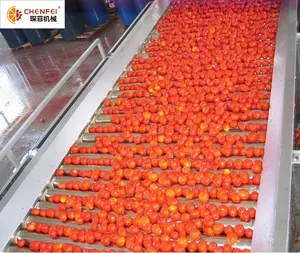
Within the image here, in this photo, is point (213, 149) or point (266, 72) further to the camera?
point (266, 72)

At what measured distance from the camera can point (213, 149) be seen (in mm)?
3047

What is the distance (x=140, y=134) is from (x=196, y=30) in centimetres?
227

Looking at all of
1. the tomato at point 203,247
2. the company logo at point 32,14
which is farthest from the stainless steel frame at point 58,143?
the company logo at point 32,14

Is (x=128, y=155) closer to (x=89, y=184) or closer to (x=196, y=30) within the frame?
(x=89, y=184)

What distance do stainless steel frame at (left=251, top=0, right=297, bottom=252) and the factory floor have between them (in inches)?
166

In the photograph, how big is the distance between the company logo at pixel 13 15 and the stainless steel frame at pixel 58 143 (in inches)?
205

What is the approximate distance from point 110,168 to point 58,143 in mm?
683

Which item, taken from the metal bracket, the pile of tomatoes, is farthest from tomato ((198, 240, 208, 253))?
the metal bracket

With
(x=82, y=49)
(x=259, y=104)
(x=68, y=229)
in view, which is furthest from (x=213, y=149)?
(x=82, y=49)

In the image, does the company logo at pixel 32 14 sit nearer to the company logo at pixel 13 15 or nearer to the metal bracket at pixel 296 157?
the company logo at pixel 13 15

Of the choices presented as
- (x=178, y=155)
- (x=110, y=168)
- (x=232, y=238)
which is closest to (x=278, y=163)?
(x=232, y=238)

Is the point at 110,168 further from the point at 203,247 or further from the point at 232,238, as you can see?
the point at 232,238

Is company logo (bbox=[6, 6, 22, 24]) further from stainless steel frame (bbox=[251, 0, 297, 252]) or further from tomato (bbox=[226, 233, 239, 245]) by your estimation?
tomato (bbox=[226, 233, 239, 245])

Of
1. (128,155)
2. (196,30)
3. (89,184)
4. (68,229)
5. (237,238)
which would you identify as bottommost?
(68,229)
